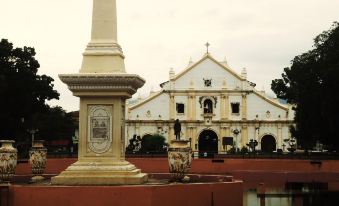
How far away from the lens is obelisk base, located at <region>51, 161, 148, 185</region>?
1245 centimetres

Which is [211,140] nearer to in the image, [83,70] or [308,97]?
[308,97]

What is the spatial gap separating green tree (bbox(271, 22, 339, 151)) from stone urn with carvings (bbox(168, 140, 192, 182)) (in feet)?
73.0

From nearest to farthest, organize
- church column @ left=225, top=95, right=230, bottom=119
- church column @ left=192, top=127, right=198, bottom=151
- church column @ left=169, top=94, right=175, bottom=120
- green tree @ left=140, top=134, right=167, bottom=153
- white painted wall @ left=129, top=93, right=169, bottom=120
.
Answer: green tree @ left=140, top=134, right=167, bottom=153 < church column @ left=192, top=127, right=198, bottom=151 < white painted wall @ left=129, top=93, right=169, bottom=120 < church column @ left=225, top=95, right=230, bottom=119 < church column @ left=169, top=94, right=175, bottom=120

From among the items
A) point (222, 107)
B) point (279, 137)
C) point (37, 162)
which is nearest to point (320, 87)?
point (37, 162)

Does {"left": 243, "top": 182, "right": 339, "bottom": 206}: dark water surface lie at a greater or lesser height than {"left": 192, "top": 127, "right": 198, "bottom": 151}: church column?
lesser

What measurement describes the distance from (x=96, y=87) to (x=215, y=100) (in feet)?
194

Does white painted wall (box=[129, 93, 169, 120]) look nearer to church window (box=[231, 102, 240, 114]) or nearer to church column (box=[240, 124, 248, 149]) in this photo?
church window (box=[231, 102, 240, 114])

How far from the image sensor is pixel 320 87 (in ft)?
121

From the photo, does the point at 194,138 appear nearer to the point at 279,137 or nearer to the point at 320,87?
the point at 279,137

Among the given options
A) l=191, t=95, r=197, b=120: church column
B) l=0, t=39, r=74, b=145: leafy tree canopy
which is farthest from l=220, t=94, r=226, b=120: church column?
l=0, t=39, r=74, b=145: leafy tree canopy

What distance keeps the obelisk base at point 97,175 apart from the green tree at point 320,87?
23.3 m

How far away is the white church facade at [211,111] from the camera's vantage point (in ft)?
229

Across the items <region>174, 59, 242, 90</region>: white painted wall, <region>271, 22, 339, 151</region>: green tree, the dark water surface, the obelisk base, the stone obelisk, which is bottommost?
the dark water surface

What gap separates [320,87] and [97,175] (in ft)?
88.0
